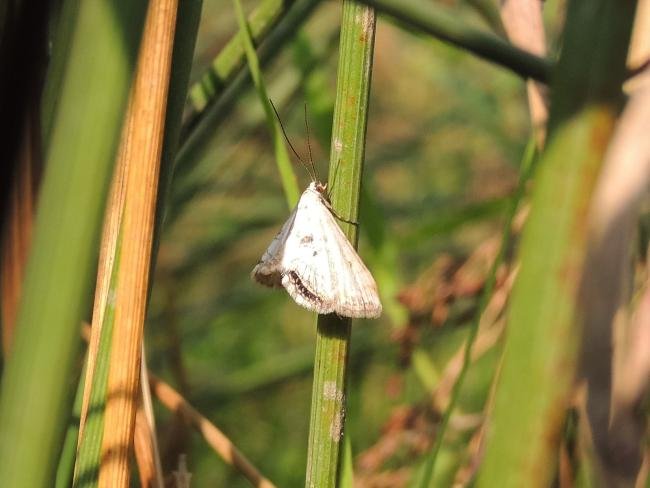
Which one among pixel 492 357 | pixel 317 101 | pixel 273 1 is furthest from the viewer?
pixel 492 357

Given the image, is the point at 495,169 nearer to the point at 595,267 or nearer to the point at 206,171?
the point at 206,171

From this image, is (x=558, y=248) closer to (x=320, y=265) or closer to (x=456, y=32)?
(x=456, y=32)

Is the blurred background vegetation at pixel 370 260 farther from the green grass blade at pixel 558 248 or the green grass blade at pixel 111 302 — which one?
the green grass blade at pixel 558 248

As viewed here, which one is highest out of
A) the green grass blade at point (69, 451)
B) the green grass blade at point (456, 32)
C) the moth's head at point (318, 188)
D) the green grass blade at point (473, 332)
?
the green grass blade at point (456, 32)

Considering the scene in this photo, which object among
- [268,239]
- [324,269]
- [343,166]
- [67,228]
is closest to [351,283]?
[324,269]

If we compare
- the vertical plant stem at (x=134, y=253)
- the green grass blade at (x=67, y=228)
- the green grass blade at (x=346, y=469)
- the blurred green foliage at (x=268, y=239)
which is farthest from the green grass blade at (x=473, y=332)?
the blurred green foliage at (x=268, y=239)

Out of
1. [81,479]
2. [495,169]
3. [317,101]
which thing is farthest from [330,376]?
[495,169]

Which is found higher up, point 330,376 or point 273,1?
point 273,1
